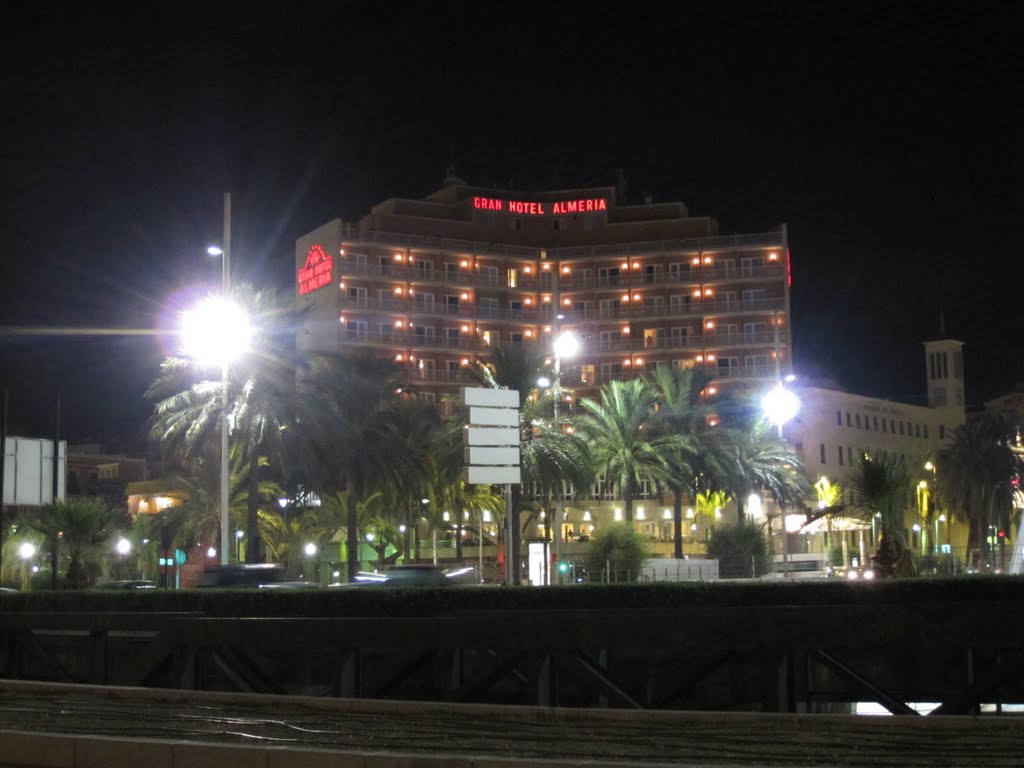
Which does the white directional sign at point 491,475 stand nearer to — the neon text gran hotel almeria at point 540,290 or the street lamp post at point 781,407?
the street lamp post at point 781,407

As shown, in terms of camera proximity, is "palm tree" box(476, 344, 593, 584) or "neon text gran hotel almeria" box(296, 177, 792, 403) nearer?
"palm tree" box(476, 344, 593, 584)

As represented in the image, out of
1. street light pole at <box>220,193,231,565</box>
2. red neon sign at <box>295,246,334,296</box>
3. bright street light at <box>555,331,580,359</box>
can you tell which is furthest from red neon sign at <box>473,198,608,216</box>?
street light pole at <box>220,193,231,565</box>

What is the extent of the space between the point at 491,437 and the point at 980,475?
201 ft

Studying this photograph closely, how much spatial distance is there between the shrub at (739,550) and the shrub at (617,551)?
18.8ft

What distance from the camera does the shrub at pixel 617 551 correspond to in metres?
51.3

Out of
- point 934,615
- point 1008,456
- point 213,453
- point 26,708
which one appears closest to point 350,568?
point 213,453

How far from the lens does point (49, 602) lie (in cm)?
2231

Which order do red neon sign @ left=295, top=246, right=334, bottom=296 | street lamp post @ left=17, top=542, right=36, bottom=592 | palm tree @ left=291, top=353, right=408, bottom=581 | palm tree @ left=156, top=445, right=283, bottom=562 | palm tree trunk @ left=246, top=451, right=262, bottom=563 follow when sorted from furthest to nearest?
1. red neon sign @ left=295, top=246, right=334, bottom=296
2. street lamp post @ left=17, top=542, right=36, bottom=592
3. palm tree @ left=156, top=445, right=283, bottom=562
4. palm tree @ left=291, top=353, right=408, bottom=581
5. palm tree trunk @ left=246, top=451, right=262, bottom=563

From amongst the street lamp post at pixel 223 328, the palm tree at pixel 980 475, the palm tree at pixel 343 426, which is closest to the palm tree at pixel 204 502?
the palm tree at pixel 343 426

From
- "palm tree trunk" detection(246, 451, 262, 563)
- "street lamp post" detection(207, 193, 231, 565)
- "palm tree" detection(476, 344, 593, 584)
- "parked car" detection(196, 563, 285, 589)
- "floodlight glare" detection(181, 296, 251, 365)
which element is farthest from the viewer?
"palm tree" detection(476, 344, 593, 584)

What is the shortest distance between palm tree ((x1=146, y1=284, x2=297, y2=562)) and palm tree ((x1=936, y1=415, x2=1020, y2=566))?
48589 mm

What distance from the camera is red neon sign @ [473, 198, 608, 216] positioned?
110 m

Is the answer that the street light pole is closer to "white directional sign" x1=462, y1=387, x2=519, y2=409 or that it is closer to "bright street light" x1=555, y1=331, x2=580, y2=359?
"white directional sign" x1=462, y1=387, x2=519, y2=409

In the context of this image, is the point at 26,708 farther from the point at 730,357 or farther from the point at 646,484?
the point at 730,357
